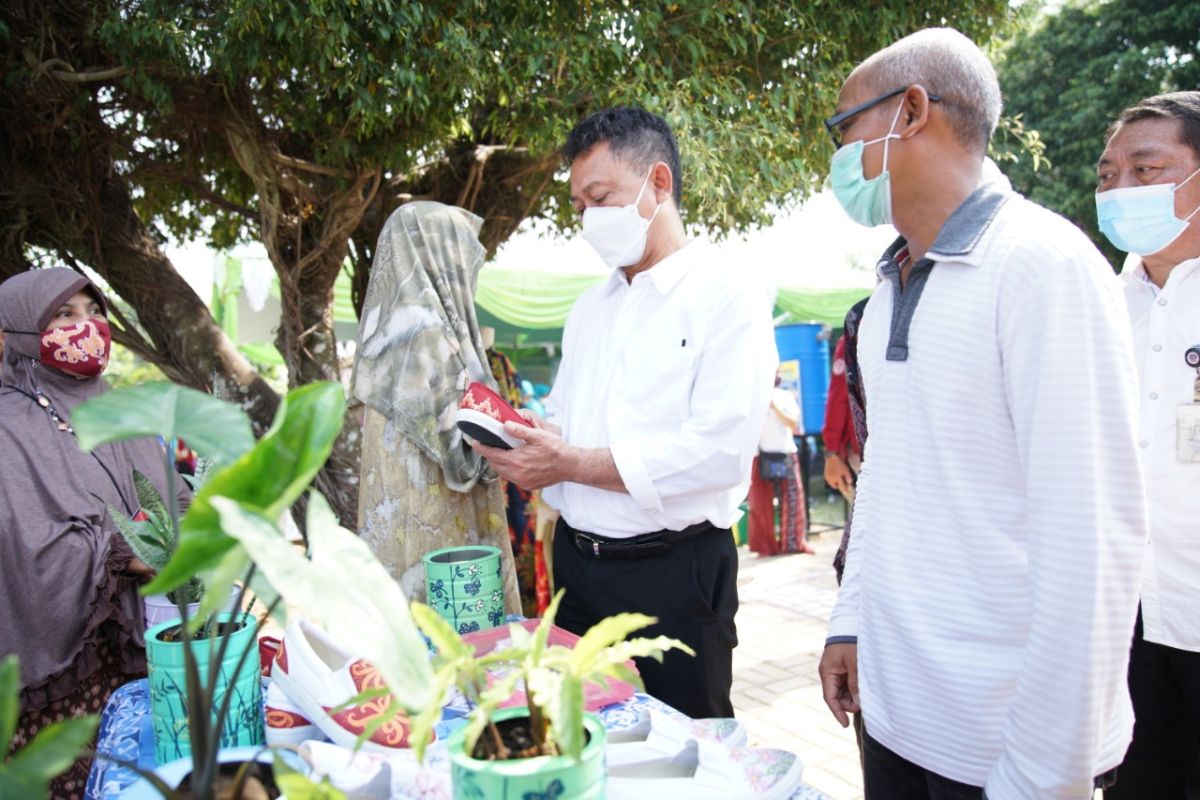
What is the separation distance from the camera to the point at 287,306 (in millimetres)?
5094

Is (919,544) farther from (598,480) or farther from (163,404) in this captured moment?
(163,404)

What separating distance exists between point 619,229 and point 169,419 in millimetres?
1605

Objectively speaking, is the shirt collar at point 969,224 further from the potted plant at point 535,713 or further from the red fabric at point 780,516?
the red fabric at point 780,516

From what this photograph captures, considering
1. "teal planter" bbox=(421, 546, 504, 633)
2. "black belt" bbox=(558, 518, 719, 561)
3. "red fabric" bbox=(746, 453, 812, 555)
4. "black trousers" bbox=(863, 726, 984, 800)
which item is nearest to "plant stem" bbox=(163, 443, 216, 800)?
"teal planter" bbox=(421, 546, 504, 633)

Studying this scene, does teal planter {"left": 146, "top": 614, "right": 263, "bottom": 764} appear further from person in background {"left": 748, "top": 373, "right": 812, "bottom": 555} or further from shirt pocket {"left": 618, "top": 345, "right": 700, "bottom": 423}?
person in background {"left": 748, "top": 373, "right": 812, "bottom": 555}

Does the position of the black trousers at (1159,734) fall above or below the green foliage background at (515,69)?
below

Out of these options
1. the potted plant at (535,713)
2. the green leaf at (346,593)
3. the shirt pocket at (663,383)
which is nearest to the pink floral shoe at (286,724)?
the potted plant at (535,713)

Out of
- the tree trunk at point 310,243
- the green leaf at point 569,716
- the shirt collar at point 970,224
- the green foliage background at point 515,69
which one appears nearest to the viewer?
the green leaf at point 569,716

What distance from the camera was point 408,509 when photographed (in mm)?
2004

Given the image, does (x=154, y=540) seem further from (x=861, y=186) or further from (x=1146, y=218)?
(x=1146, y=218)

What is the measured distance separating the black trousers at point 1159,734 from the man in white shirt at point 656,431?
3.14 ft

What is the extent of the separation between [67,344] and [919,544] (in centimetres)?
238

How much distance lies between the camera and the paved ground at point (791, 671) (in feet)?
11.1

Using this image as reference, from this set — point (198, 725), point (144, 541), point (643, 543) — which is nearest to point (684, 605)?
point (643, 543)
